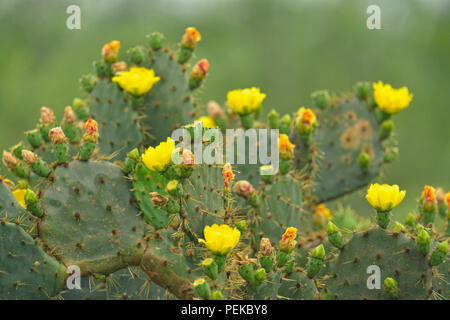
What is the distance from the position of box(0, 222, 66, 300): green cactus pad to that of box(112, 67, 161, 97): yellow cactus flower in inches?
27.7

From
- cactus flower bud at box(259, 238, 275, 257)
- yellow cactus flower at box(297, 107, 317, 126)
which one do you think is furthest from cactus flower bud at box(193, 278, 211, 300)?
yellow cactus flower at box(297, 107, 317, 126)

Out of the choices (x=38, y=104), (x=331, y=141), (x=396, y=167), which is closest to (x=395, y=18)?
(x=396, y=167)

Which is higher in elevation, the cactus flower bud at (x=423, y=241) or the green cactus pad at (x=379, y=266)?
the cactus flower bud at (x=423, y=241)

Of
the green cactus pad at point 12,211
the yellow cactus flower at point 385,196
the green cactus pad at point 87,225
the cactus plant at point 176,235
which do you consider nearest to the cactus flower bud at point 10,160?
the cactus plant at point 176,235

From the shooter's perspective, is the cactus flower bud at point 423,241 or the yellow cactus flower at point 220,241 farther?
the cactus flower bud at point 423,241

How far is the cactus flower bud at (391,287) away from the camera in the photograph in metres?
1.78

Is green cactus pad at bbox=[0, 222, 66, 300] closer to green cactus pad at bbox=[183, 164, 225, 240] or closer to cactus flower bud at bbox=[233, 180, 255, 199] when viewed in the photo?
green cactus pad at bbox=[183, 164, 225, 240]

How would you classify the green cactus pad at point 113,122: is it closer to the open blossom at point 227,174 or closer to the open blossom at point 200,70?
the open blossom at point 200,70

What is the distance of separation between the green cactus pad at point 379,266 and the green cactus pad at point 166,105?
823mm

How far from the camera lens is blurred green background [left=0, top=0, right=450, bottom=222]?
12.5 meters

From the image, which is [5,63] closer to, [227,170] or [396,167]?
[396,167]

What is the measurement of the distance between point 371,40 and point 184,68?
13314 millimetres

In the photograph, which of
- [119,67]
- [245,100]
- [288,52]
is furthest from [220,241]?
[288,52]
